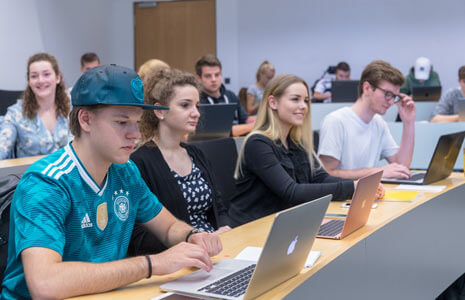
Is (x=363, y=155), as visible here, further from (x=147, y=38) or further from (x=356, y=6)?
(x=147, y=38)

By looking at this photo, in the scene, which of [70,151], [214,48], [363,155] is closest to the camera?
[70,151]

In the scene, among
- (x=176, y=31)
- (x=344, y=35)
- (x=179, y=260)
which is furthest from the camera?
(x=176, y=31)

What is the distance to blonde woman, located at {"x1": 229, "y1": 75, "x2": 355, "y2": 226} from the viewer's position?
90.3 inches

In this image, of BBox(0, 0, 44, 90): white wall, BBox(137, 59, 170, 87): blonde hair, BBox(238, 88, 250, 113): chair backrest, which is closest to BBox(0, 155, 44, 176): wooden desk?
BBox(137, 59, 170, 87): blonde hair

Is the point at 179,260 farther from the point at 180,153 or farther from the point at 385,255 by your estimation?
the point at 180,153

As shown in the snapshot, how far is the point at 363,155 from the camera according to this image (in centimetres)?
301

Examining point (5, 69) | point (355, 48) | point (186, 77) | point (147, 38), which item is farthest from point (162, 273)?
point (147, 38)

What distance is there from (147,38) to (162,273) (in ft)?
27.5

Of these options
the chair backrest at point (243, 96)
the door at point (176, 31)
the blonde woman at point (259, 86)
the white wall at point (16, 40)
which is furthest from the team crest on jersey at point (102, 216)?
the door at point (176, 31)

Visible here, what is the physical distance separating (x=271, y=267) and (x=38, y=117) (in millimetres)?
2676

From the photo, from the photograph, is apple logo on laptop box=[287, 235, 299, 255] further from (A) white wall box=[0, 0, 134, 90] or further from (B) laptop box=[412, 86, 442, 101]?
(A) white wall box=[0, 0, 134, 90]

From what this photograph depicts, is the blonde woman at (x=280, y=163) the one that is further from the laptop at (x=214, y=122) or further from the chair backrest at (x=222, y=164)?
the laptop at (x=214, y=122)

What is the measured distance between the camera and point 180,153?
7.15 feet

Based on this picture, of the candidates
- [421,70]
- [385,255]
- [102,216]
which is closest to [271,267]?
[102,216]
